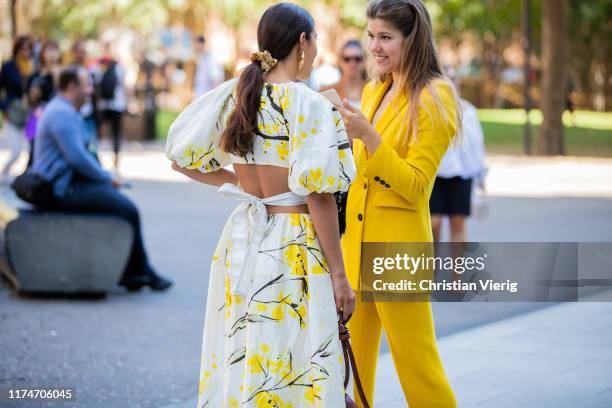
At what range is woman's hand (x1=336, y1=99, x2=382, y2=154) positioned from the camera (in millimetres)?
3873

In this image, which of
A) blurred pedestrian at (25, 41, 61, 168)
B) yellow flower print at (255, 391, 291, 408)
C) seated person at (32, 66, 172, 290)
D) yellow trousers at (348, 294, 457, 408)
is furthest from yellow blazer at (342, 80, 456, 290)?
blurred pedestrian at (25, 41, 61, 168)

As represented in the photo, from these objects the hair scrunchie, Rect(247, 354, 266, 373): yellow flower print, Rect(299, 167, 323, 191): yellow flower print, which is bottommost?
Rect(247, 354, 266, 373): yellow flower print

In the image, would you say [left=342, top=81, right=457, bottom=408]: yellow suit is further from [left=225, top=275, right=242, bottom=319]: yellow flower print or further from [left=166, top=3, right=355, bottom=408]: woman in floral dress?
[left=225, top=275, right=242, bottom=319]: yellow flower print

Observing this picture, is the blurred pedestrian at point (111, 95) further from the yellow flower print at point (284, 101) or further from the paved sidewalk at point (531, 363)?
the yellow flower print at point (284, 101)

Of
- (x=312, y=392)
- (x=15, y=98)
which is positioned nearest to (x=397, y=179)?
(x=312, y=392)

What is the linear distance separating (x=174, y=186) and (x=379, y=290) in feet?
Result: 41.4

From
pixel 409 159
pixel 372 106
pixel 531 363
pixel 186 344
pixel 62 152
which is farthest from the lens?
pixel 62 152

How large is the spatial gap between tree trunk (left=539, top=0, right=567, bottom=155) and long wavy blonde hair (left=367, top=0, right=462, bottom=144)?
19694mm

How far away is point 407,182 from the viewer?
3965 mm

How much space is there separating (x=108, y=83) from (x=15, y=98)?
326 cm

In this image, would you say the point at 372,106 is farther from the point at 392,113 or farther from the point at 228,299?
the point at 228,299

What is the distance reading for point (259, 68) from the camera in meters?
3.67

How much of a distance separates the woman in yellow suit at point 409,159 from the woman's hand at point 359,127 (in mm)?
67

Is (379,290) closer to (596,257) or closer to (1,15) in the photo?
(596,257)
